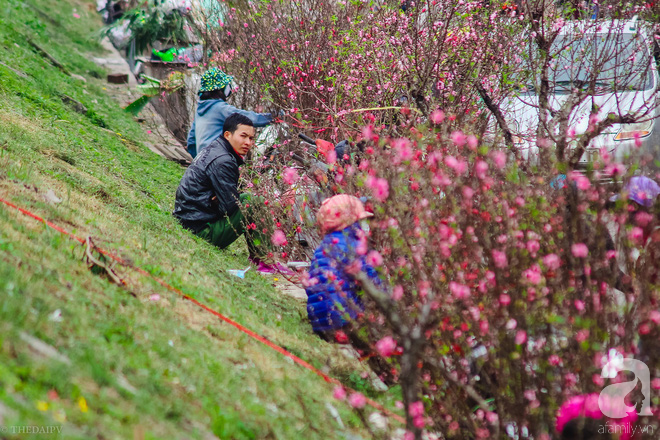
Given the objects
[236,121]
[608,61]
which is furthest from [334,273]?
[608,61]

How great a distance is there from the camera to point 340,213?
3.52 m

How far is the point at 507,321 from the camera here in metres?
2.44

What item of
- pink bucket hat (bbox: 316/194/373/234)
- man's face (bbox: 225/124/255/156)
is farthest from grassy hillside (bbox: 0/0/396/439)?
man's face (bbox: 225/124/255/156)

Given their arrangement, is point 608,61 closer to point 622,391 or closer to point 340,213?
point 340,213

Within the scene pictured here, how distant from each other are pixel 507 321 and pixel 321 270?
1.43 meters

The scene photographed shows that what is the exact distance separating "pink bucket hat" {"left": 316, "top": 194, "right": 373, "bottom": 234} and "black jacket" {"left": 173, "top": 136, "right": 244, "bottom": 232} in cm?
191

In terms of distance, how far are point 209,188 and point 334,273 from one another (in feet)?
8.22

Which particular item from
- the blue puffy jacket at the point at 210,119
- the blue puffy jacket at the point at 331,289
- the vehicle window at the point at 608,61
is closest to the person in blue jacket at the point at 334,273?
the blue puffy jacket at the point at 331,289

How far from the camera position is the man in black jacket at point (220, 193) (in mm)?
5562

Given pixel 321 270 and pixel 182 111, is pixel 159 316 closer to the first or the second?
pixel 321 270

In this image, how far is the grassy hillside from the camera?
2.10 m

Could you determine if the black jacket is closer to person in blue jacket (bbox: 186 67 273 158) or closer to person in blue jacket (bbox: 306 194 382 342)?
person in blue jacket (bbox: 186 67 273 158)

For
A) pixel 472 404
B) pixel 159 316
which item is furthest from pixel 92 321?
pixel 472 404

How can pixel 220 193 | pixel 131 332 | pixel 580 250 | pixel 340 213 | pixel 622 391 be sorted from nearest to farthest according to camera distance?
pixel 622 391 → pixel 580 250 → pixel 131 332 → pixel 340 213 → pixel 220 193
